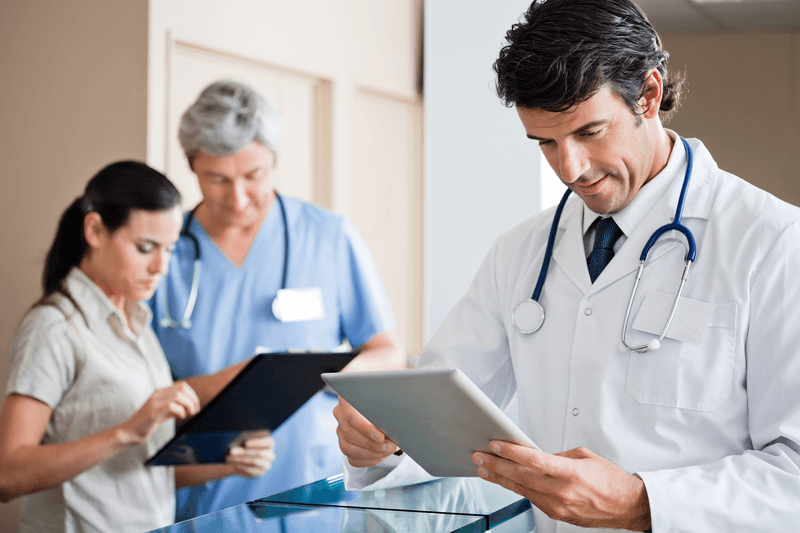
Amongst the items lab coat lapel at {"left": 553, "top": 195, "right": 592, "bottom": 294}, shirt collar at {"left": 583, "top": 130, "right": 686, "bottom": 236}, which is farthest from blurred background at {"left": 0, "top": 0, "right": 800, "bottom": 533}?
shirt collar at {"left": 583, "top": 130, "right": 686, "bottom": 236}

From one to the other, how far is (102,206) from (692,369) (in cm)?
150

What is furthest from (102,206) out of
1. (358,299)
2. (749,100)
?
(749,100)

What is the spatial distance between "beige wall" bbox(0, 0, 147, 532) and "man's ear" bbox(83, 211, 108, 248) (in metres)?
0.11

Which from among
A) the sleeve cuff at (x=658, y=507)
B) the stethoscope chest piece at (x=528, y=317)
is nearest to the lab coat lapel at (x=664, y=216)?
the stethoscope chest piece at (x=528, y=317)

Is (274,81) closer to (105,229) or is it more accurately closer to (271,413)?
(105,229)

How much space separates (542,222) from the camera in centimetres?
144

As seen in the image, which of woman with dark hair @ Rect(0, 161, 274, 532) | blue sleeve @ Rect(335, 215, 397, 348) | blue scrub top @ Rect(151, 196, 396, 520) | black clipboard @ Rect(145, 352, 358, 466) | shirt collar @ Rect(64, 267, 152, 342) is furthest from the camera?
blue sleeve @ Rect(335, 215, 397, 348)

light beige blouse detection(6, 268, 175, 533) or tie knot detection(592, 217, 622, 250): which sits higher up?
tie knot detection(592, 217, 622, 250)

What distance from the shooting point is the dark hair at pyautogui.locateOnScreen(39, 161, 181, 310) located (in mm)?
1945

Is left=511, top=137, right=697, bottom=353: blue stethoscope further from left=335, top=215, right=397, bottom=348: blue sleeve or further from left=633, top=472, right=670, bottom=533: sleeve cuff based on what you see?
left=335, top=215, right=397, bottom=348: blue sleeve

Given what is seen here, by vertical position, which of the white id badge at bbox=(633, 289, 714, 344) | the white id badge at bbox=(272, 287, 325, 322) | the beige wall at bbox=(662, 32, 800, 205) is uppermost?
the beige wall at bbox=(662, 32, 800, 205)

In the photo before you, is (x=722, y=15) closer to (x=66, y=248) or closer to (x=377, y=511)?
(x=66, y=248)

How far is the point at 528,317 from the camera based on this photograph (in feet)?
4.23

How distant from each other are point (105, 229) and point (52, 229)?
0.54ft
